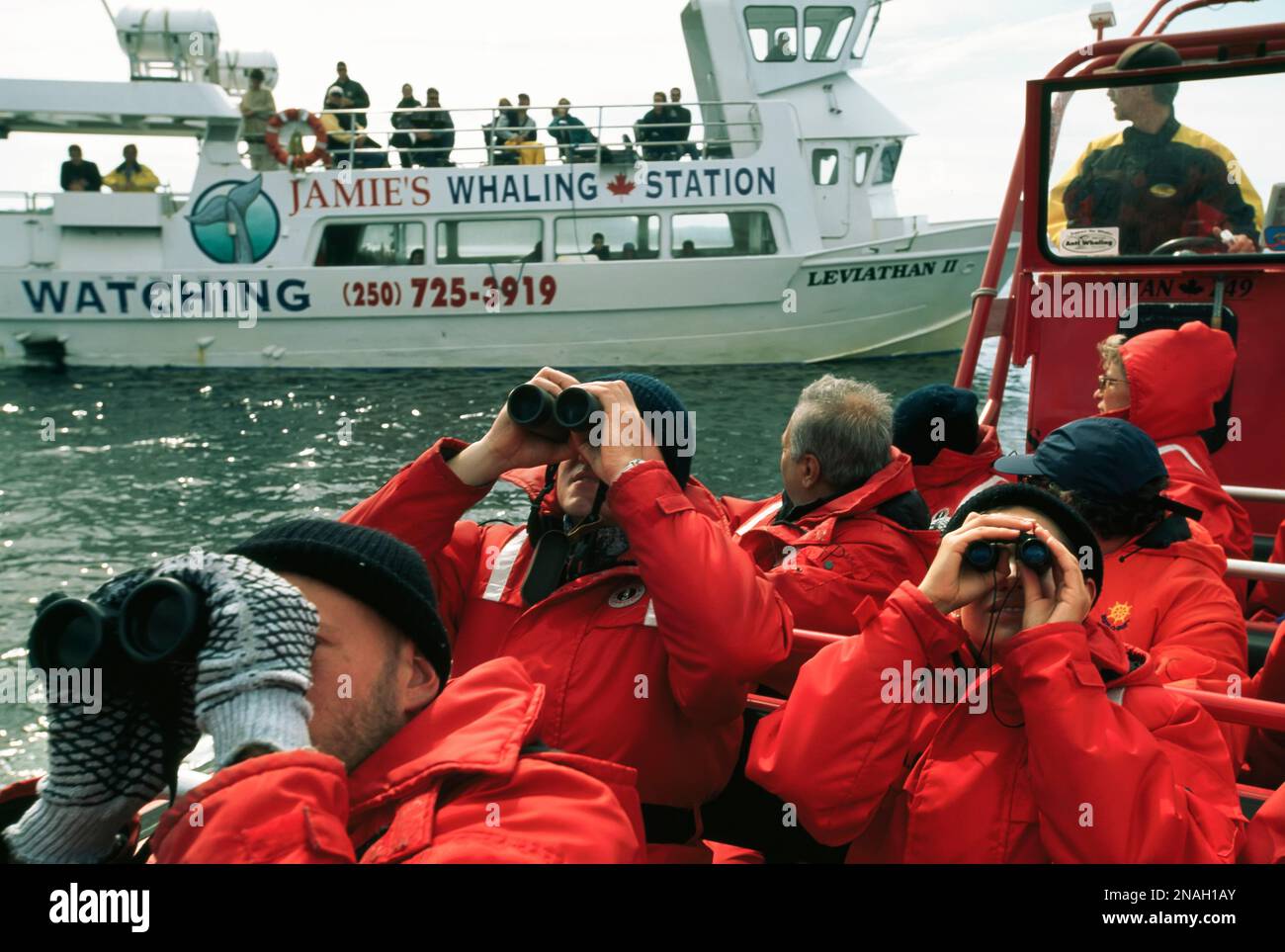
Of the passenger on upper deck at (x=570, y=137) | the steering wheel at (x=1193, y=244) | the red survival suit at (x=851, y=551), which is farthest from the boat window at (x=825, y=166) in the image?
the red survival suit at (x=851, y=551)

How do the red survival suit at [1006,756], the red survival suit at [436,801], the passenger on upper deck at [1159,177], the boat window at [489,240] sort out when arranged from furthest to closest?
1. the boat window at [489,240]
2. the passenger on upper deck at [1159,177]
3. the red survival suit at [1006,756]
4. the red survival suit at [436,801]

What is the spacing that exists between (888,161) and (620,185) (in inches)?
203

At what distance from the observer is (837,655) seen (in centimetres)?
206

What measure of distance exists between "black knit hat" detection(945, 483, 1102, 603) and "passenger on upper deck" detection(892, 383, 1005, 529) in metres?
2.00

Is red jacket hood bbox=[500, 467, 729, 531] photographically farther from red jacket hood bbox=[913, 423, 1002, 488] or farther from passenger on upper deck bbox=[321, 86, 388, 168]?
passenger on upper deck bbox=[321, 86, 388, 168]

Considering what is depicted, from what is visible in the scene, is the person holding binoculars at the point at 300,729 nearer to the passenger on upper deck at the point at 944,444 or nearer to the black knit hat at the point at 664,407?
the black knit hat at the point at 664,407

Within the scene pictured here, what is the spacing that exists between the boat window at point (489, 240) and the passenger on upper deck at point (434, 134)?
1042 mm

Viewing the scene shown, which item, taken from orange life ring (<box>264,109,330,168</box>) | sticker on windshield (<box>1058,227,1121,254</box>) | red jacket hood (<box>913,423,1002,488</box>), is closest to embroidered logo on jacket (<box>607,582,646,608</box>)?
red jacket hood (<box>913,423,1002,488</box>)

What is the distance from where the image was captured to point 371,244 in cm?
1753

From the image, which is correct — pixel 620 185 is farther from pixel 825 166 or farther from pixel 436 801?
pixel 436 801

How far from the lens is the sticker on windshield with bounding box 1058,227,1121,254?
5035 millimetres

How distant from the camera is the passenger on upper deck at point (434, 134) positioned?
1738 centimetres

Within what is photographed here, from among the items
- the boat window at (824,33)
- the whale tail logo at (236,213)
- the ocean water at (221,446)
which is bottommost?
the ocean water at (221,446)
